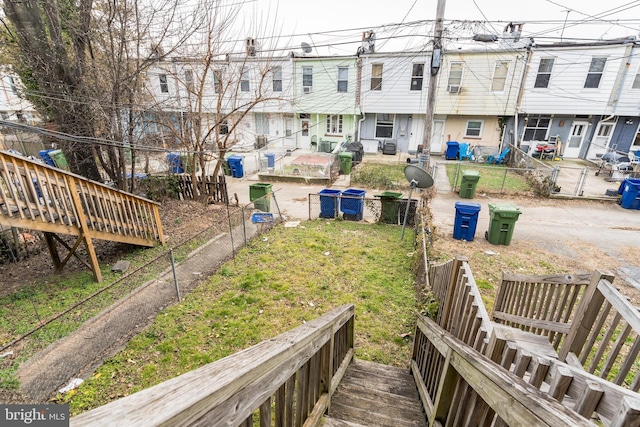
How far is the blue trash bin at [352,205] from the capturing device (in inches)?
388

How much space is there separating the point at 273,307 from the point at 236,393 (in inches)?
182

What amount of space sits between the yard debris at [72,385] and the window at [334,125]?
59.5 feet

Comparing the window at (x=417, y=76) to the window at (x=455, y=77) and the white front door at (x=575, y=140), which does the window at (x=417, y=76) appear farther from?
the white front door at (x=575, y=140)

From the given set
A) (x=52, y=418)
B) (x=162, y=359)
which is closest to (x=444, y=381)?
(x=52, y=418)

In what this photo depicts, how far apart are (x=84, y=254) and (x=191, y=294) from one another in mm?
3802

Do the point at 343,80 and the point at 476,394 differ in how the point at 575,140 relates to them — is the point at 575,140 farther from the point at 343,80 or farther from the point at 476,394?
the point at 476,394

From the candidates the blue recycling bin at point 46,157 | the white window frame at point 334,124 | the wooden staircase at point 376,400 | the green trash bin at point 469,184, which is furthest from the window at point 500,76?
the blue recycling bin at point 46,157

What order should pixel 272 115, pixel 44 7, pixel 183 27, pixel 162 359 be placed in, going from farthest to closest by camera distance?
pixel 272 115 → pixel 183 27 → pixel 44 7 → pixel 162 359

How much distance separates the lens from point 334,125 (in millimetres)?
19719

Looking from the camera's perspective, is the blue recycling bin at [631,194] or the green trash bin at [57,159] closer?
the blue recycling bin at [631,194]

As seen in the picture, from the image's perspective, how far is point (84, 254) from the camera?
24.6 feet

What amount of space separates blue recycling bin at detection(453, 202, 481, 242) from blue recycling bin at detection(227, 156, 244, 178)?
426 inches

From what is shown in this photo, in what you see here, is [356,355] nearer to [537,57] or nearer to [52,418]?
[52,418]

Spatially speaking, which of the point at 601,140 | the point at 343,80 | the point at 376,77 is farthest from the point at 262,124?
the point at 601,140
